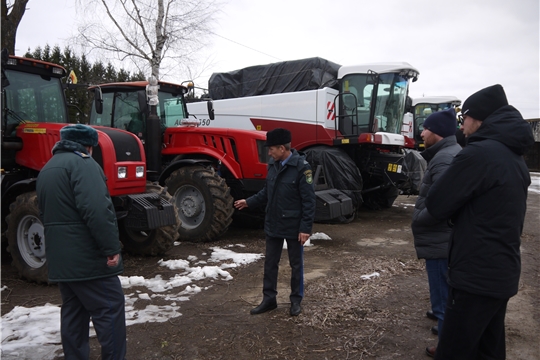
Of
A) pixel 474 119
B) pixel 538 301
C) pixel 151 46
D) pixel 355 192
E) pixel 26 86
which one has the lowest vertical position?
pixel 538 301

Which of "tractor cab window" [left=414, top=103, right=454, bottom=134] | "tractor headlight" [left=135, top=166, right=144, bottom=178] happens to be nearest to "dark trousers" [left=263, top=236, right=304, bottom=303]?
"tractor headlight" [left=135, top=166, right=144, bottom=178]

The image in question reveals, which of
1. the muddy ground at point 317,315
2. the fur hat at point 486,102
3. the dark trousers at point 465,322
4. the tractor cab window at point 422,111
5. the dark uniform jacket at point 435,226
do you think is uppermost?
the tractor cab window at point 422,111

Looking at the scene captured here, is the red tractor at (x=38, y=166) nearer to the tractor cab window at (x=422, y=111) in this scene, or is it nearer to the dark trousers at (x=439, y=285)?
the dark trousers at (x=439, y=285)

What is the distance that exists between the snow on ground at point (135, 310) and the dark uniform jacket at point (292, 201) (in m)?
1.28

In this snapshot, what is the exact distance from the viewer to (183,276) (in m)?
5.11

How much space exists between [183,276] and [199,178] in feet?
6.91

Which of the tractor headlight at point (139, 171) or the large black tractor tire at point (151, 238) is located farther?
the large black tractor tire at point (151, 238)

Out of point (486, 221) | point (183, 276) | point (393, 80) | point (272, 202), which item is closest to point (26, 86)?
point (183, 276)

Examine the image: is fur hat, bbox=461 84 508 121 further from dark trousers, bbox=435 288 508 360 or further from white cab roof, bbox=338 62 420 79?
white cab roof, bbox=338 62 420 79

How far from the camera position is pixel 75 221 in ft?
8.89

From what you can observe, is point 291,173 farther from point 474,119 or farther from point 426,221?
point 474,119

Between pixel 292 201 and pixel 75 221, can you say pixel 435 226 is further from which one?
pixel 75 221

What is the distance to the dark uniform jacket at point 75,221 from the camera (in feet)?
8.75

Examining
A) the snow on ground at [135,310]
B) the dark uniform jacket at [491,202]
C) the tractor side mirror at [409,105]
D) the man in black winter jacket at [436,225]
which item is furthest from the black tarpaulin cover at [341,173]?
the tractor side mirror at [409,105]
